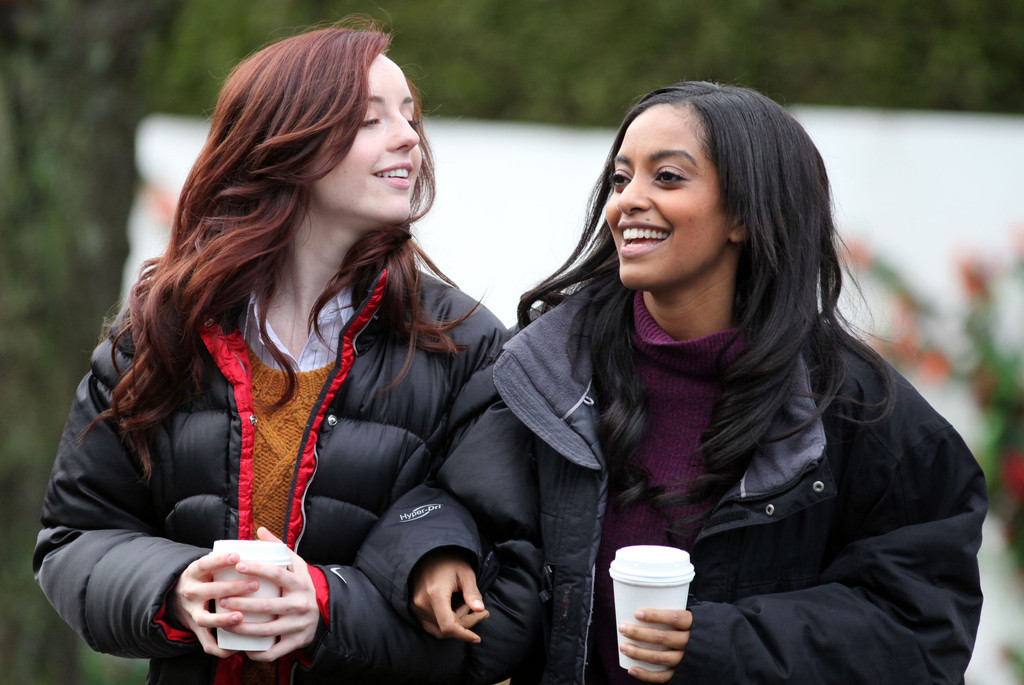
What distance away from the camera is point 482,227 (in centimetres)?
536

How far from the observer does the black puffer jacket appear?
90.3 inches

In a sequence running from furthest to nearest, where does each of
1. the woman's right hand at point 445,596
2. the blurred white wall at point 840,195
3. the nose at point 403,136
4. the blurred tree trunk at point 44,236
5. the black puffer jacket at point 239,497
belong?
the blurred white wall at point 840,195 → the blurred tree trunk at point 44,236 → the nose at point 403,136 → the black puffer jacket at point 239,497 → the woman's right hand at point 445,596

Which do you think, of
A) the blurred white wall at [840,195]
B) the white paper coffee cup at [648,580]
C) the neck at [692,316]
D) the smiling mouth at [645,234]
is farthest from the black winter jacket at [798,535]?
the blurred white wall at [840,195]

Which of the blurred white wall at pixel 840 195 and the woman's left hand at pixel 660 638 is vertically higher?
the blurred white wall at pixel 840 195

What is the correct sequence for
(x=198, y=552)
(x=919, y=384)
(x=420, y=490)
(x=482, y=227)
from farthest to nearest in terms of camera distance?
(x=482, y=227), (x=919, y=384), (x=420, y=490), (x=198, y=552)

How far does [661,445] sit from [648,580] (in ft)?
1.60

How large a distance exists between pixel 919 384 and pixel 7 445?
3713 mm

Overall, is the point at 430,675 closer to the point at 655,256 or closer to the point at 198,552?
the point at 198,552

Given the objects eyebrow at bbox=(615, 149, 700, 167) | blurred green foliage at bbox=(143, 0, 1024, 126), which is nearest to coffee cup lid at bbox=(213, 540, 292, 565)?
eyebrow at bbox=(615, 149, 700, 167)

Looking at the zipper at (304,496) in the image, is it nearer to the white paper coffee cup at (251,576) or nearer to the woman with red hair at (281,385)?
the woman with red hair at (281,385)

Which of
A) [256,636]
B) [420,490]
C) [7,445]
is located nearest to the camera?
[256,636]

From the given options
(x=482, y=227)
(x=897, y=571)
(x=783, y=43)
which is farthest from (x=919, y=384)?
(x=897, y=571)

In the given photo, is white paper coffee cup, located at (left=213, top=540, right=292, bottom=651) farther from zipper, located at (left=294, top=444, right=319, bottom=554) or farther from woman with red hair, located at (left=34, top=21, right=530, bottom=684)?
zipper, located at (left=294, top=444, right=319, bottom=554)

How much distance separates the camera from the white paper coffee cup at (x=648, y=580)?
202 centimetres
